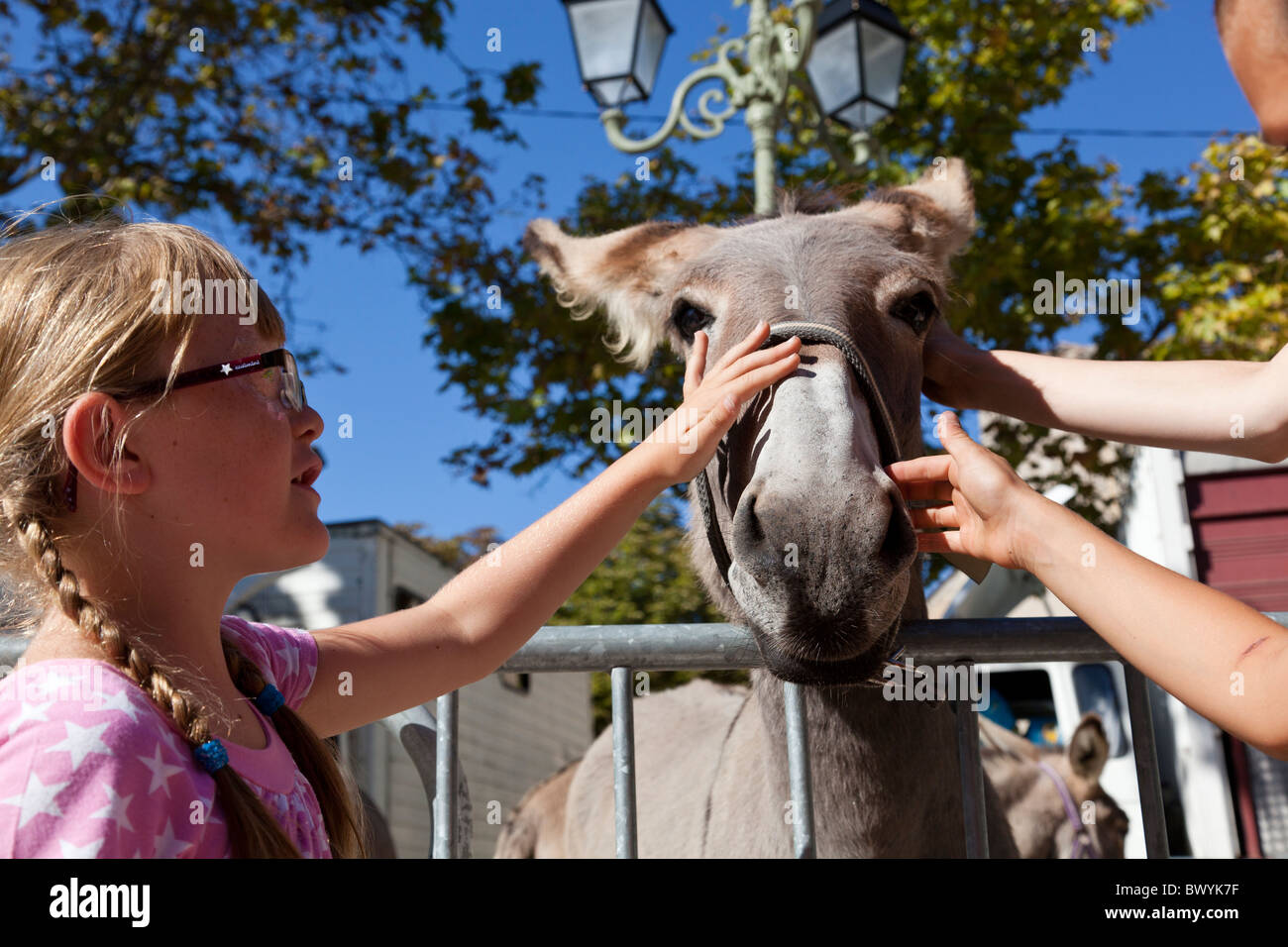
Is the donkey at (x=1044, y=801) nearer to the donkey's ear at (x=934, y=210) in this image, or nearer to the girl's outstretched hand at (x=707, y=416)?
the donkey's ear at (x=934, y=210)

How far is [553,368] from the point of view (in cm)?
758

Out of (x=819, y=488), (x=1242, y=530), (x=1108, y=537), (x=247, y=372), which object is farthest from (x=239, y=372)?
(x=1242, y=530)

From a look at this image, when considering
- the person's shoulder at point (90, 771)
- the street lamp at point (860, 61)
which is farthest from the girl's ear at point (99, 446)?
the street lamp at point (860, 61)

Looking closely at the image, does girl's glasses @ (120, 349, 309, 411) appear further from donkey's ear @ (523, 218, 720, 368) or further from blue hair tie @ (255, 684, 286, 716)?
donkey's ear @ (523, 218, 720, 368)

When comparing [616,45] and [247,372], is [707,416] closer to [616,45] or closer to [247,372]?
[247,372]

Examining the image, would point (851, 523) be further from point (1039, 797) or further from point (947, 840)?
point (1039, 797)

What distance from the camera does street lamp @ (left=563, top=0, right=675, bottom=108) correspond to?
5.86m

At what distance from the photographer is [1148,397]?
2057mm

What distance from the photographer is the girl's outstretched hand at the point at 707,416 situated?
5.87 feet

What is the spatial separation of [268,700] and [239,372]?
500mm

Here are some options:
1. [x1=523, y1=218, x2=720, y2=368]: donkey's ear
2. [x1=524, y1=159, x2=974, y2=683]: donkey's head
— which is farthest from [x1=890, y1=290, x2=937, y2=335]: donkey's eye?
[x1=523, y1=218, x2=720, y2=368]: donkey's ear
